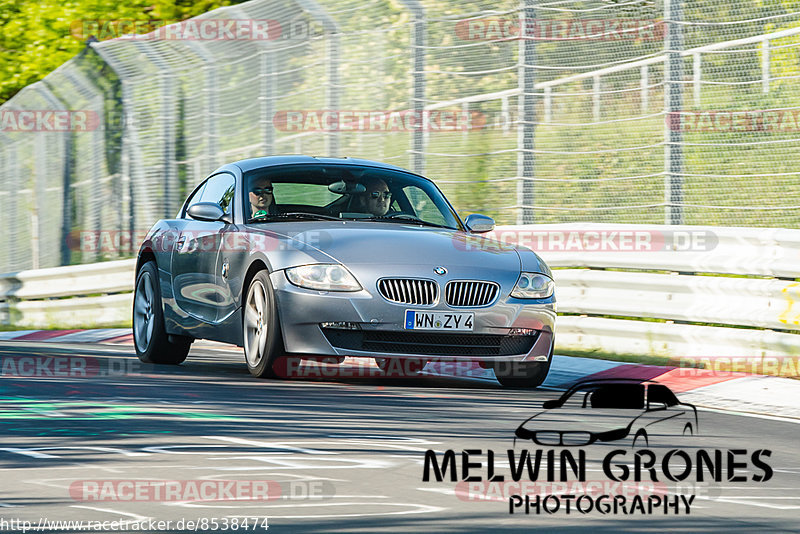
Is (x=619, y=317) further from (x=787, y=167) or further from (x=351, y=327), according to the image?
(x=351, y=327)

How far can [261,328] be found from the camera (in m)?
9.81

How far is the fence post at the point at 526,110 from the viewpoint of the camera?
13641mm

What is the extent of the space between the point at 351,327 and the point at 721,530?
4.34 m

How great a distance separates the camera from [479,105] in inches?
573

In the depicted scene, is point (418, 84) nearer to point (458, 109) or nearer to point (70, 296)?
point (458, 109)

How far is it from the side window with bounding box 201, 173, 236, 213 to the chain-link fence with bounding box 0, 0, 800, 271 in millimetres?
3158

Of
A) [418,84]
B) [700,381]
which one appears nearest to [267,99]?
[418,84]

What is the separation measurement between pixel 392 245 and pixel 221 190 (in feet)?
7.24

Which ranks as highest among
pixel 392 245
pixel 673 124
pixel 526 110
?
pixel 526 110

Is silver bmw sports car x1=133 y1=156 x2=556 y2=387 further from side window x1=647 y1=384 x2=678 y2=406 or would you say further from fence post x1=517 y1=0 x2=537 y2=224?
fence post x1=517 y1=0 x2=537 y2=224

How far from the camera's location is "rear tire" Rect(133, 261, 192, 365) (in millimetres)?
11695

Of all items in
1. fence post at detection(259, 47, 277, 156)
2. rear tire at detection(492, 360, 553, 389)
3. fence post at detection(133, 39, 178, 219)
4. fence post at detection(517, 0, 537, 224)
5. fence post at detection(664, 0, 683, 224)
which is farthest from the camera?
fence post at detection(133, 39, 178, 219)

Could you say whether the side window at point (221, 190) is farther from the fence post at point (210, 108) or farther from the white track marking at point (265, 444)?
the fence post at point (210, 108)

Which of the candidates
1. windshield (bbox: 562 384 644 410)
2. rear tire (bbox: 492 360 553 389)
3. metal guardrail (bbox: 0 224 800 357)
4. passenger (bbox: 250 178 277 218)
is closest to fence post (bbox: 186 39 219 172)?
metal guardrail (bbox: 0 224 800 357)
